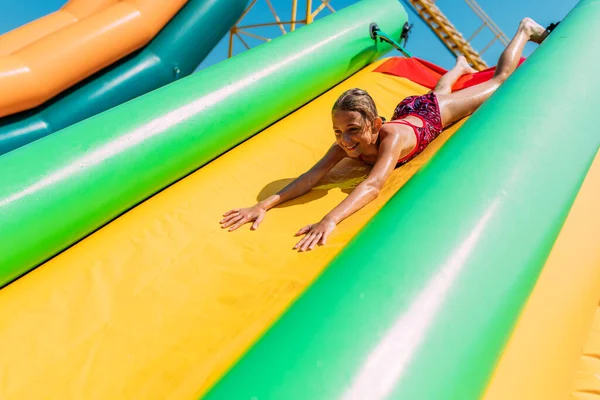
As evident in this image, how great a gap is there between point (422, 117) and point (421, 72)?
86 centimetres

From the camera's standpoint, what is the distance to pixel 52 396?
34.0 inches

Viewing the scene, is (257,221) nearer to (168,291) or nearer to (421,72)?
(168,291)

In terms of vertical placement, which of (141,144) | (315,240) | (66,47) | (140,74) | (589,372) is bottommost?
(589,372)

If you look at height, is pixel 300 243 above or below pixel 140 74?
below

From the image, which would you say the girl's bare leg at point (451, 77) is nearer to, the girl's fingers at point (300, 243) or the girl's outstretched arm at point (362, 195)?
the girl's outstretched arm at point (362, 195)

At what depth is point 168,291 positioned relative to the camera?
1.09 meters

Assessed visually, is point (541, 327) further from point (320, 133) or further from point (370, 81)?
point (370, 81)

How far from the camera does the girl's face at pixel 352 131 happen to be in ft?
4.25

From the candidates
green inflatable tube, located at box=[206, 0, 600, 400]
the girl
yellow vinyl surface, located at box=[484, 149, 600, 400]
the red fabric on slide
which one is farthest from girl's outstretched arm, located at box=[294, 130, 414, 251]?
the red fabric on slide

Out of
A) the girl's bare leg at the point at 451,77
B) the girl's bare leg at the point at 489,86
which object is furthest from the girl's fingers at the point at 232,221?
the girl's bare leg at the point at 451,77

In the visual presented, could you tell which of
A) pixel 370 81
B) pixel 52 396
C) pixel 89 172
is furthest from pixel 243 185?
pixel 370 81

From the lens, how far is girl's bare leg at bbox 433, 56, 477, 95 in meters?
2.07

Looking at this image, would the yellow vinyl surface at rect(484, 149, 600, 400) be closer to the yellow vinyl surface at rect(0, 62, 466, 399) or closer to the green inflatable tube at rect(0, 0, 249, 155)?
the yellow vinyl surface at rect(0, 62, 466, 399)

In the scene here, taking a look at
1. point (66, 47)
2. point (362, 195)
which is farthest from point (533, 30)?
point (66, 47)
